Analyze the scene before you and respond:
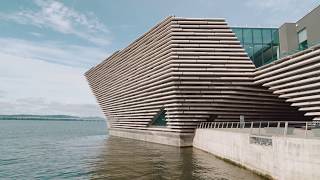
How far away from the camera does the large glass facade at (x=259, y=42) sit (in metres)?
40.4

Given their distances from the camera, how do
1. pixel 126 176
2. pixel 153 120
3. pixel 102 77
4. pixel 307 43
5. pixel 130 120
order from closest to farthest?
1. pixel 126 176
2. pixel 307 43
3. pixel 153 120
4. pixel 130 120
5. pixel 102 77

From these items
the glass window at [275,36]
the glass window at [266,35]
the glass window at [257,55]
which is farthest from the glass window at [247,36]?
the glass window at [275,36]

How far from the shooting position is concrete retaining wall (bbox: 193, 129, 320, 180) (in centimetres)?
1578

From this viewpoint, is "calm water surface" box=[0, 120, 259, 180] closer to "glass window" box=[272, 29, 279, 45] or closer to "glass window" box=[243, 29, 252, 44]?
"glass window" box=[243, 29, 252, 44]

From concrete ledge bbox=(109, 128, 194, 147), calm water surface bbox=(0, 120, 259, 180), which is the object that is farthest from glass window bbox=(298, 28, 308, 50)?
concrete ledge bbox=(109, 128, 194, 147)

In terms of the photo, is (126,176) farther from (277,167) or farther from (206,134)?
(206,134)

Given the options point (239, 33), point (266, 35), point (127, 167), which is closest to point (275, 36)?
point (266, 35)

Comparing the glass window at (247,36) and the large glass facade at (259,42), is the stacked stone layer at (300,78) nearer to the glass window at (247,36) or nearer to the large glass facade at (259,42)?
the large glass facade at (259,42)

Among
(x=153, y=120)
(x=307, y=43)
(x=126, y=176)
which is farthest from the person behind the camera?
(x=153, y=120)

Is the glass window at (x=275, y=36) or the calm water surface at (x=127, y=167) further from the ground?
the glass window at (x=275, y=36)

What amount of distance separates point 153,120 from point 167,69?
1241cm

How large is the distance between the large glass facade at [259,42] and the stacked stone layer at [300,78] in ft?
20.9

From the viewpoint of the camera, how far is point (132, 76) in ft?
165

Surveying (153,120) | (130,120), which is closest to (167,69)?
(153,120)
